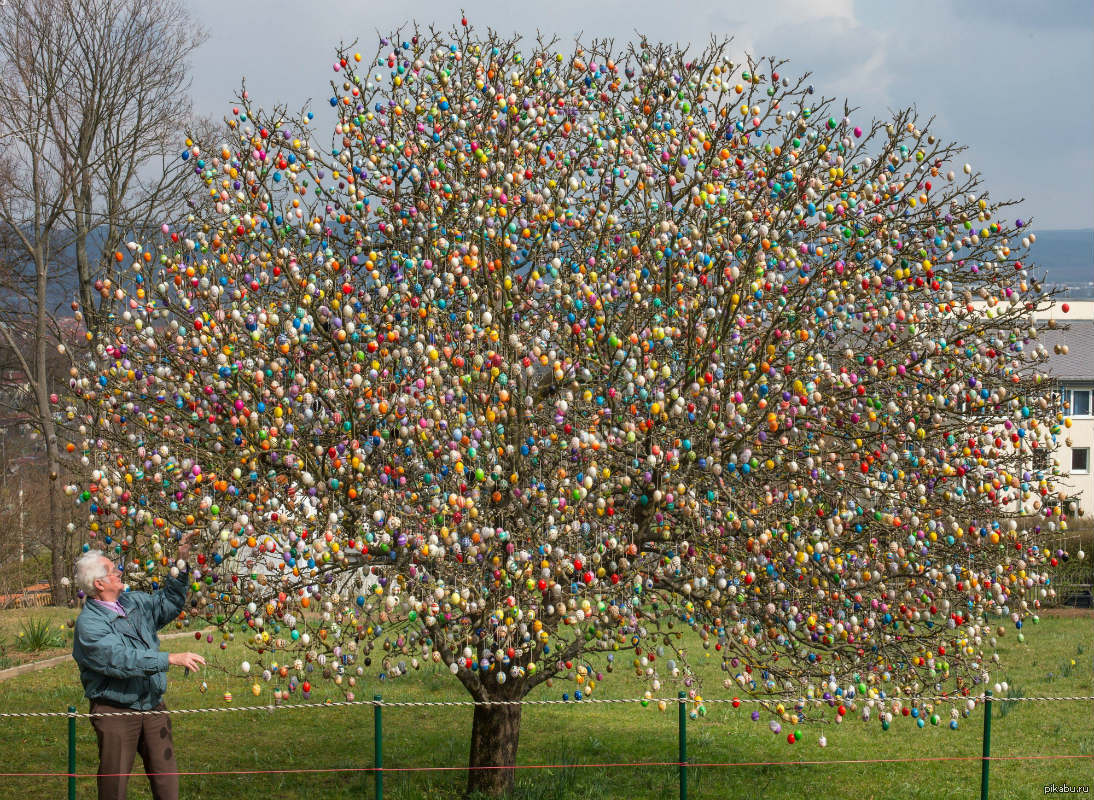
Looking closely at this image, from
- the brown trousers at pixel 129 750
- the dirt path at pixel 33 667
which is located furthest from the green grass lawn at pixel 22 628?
the brown trousers at pixel 129 750

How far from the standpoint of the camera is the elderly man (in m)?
6.77

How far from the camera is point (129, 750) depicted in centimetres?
695

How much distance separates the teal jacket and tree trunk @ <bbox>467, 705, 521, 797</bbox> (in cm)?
363

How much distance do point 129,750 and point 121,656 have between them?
0.68m

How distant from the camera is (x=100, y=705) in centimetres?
687

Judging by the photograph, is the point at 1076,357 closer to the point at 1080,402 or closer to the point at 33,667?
the point at 1080,402

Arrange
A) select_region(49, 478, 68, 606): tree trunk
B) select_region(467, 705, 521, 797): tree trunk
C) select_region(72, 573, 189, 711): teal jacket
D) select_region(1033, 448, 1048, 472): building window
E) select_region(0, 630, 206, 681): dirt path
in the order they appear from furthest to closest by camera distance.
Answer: select_region(49, 478, 68, 606): tree trunk → select_region(0, 630, 206, 681): dirt path → select_region(467, 705, 521, 797): tree trunk → select_region(1033, 448, 1048, 472): building window → select_region(72, 573, 189, 711): teal jacket

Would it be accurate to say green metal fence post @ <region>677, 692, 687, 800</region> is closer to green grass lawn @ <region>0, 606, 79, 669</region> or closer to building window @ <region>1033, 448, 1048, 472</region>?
building window @ <region>1033, 448, 1048, 472</region>

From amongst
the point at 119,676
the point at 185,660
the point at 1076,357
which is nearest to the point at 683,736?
the point at 185,660

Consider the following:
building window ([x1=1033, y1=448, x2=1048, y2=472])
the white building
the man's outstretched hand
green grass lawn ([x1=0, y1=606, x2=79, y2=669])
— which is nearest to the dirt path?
green grass lawn ([x1=0, y1=606, x2=79, y2=669])

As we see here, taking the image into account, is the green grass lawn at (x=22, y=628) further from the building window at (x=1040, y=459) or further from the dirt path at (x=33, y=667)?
the building window at (x=1040, y=459)

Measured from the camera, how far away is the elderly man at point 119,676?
22.2ft

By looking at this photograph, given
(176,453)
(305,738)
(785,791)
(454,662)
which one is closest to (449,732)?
(305,738)

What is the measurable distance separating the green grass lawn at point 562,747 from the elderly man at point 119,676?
146 inches
